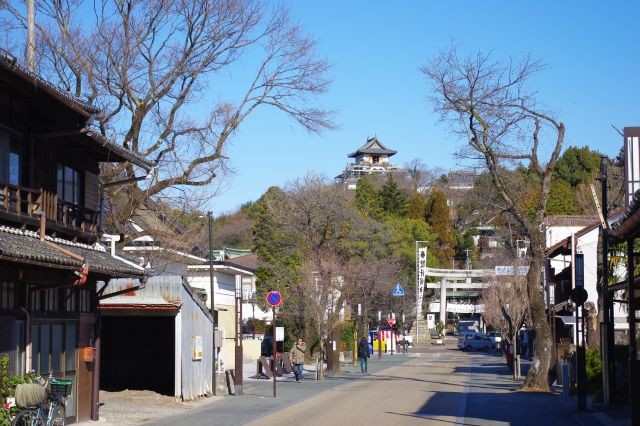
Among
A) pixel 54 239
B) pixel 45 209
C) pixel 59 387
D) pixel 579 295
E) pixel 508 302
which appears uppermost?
pixel 45 209

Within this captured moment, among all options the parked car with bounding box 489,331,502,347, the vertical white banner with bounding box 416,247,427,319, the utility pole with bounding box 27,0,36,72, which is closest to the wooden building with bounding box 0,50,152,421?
the utility pole with bounding box 27,0,36,72

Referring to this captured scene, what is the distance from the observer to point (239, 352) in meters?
28.6

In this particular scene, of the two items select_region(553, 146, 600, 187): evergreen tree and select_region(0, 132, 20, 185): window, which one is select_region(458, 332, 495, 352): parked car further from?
select_region(0, 132, 20, 185): window

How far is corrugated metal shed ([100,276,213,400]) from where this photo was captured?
2441cm

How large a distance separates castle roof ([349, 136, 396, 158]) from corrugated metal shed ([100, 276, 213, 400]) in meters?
145

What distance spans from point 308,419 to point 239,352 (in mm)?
8294

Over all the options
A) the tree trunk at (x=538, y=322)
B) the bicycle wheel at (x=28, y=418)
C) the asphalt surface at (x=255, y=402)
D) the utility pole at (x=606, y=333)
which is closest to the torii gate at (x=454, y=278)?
the asphalt surface at (x=255, y=402)

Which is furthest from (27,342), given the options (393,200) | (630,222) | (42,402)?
(393,200)

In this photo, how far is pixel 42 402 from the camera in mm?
15039

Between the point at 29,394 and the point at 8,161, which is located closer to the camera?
the point at 29,394

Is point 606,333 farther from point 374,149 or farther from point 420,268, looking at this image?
point 374,149

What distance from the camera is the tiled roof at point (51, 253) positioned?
541 inches

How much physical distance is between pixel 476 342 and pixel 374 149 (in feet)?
307

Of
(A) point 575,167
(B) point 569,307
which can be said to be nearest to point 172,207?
(B) point 569,307
